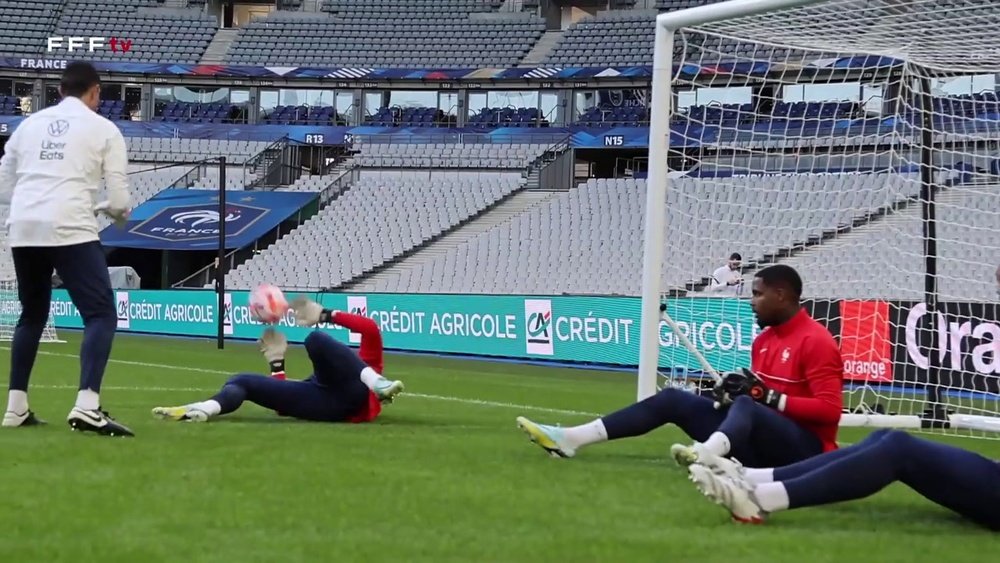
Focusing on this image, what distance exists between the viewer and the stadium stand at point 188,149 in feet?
154

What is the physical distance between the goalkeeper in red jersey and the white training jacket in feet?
4.58

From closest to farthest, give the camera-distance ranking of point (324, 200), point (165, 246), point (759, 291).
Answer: point (759, 291) → point (165, 246) → point (324, 200)

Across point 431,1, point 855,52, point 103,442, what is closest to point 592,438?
point 103,442

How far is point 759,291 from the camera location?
6633mm

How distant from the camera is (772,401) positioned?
6316 mm

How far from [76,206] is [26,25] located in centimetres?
4820

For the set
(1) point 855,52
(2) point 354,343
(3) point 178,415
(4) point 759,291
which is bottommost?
(2) point 354,343

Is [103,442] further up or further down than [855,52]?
further down

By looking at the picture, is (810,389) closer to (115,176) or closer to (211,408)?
(115,176)

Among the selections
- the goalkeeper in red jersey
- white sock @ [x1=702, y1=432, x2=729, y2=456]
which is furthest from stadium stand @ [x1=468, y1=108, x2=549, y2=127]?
white sock @ [x1=702, y1=432, x2=729, y2=456]

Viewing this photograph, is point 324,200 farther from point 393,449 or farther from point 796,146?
point 393,449

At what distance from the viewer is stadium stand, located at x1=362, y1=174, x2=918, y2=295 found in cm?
1859

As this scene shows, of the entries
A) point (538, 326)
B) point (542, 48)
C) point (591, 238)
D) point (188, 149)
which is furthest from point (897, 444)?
point (542, 48)

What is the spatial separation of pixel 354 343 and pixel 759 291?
2006 cm
